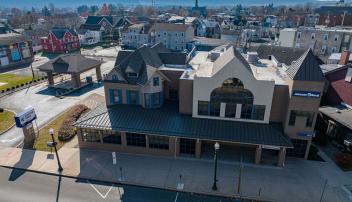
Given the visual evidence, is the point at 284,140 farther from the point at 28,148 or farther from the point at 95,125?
the point at 28,148

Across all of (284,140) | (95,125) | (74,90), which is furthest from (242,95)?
(74,90)

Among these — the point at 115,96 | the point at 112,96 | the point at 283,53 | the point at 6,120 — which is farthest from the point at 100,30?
the point at 115,96

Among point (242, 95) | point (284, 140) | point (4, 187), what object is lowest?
point (4, 187)

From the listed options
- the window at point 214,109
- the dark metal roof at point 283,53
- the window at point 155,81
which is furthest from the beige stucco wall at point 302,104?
the dark metal roof at point 283,53

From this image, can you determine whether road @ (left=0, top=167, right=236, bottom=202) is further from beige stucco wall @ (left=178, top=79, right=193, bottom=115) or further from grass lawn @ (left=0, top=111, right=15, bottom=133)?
grass lawn @ (left=0, top=111, right=15, bottom=133)

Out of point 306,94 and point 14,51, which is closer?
point 306,94

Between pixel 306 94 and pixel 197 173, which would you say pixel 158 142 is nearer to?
pixel 197 173

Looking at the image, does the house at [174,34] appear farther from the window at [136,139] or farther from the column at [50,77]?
the window at [136,139]
